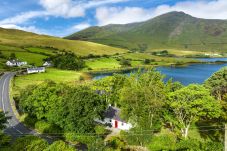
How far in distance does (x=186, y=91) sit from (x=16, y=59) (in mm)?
165937

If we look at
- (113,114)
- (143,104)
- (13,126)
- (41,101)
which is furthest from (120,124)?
(13,126)

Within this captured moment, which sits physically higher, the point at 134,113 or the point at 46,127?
the point at 134,113

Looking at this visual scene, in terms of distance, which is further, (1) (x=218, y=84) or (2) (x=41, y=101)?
(1) (x=218, y=84)

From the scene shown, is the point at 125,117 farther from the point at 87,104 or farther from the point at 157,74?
the point at 157,74

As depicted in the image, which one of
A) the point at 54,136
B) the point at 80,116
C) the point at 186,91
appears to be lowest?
the point at 54,136

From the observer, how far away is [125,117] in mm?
60875

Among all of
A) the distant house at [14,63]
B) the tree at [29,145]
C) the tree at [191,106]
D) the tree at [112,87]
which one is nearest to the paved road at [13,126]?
the tree at [29,145]

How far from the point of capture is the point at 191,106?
53.5 metres

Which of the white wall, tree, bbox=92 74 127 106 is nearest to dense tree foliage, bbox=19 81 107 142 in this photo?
the white wall

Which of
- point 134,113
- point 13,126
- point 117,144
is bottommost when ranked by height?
point 117,144

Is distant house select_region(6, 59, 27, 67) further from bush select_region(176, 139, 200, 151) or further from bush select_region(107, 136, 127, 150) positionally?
bush select_region(176, 139, 200, 151)

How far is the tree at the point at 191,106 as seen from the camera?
52.8m

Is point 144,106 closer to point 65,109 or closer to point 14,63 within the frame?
point 65,109

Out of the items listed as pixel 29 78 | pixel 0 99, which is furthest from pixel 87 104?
pixel 29 78
